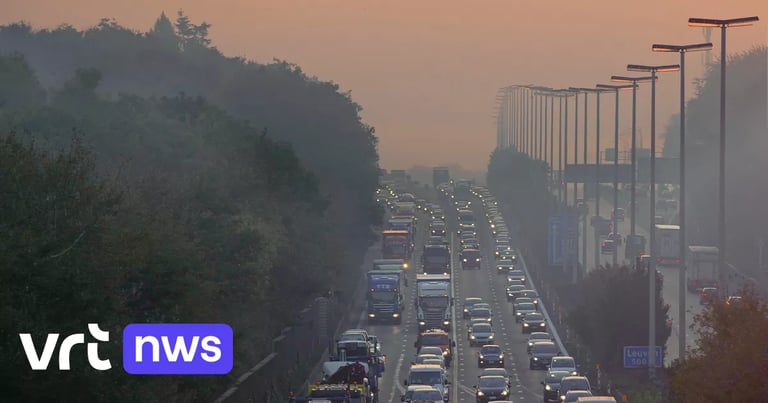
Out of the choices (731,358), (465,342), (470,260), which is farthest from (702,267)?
(731,358)

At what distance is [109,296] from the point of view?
105 ft

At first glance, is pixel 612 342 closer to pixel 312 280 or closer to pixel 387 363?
pixel 387 363

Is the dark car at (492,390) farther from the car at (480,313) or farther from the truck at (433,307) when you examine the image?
the car at (480,313)

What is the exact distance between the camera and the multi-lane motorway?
213ft

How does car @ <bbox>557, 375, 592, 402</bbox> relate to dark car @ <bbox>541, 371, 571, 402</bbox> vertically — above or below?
above

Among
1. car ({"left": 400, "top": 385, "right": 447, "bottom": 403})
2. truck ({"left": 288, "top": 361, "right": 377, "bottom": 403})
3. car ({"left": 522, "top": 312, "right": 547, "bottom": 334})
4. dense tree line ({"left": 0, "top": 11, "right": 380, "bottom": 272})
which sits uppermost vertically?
dense tree line ({"left": 0, "top": 11, "right": 380, "bottom": 272})

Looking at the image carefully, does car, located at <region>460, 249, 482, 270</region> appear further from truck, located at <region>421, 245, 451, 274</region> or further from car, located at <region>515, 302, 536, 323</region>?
car, located at <region>515, 302, 536, 323</region>

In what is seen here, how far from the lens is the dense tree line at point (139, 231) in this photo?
29.9 meters

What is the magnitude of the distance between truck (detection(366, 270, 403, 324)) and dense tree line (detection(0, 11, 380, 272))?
39.3 meters

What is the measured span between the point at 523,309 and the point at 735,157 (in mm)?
48916

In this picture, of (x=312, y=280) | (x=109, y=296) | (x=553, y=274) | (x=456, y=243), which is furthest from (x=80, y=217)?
(x=456, y=243)

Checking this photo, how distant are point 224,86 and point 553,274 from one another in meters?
52.8

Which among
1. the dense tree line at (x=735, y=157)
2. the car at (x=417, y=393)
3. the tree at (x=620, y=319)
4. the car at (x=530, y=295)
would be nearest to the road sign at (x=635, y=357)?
the car at (x=417, y=393)

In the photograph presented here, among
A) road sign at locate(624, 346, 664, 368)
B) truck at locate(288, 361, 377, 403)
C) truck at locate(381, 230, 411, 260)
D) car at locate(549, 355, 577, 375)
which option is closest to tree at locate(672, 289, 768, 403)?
truck at locate(288, 361, 377, 403)
